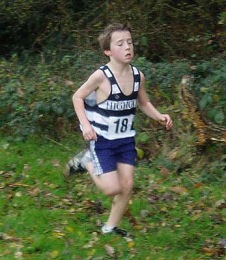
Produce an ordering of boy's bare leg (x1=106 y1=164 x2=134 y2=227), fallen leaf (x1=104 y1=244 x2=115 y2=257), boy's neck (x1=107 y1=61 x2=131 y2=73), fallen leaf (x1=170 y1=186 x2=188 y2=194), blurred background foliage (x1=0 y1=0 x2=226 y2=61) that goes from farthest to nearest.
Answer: blurred background foliage (x1=0 y1=0 x2=226 y2=61)
fallen leaf (x1=170 y1=186 x2=188 y2=194)
boy's bare leg (x1=106 y1=164 x2=134 y2=227)
boy's neck (x1=107 y1=61 x2=131 y2=73)
fallen leaf (x1=104 y1=244 x2=115 y2=257)

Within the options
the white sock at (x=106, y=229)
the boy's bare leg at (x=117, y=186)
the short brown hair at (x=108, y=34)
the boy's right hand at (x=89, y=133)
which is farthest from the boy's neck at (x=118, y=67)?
the white sock at (x=106, y=229)

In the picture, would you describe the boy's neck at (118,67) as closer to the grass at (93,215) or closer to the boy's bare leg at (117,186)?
the boy's bare leg at (117,186)

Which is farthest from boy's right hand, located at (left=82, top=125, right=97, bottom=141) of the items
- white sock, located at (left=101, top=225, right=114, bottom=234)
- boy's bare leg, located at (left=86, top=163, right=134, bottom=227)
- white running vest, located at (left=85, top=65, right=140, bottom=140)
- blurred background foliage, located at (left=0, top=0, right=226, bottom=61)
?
blurred background foliage, located at (left=0, top=0, right=226, bottom=61)

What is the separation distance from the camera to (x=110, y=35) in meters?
6.67

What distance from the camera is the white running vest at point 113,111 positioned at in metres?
6.66

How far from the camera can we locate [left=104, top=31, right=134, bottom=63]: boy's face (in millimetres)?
6613

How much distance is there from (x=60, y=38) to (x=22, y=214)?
634cm

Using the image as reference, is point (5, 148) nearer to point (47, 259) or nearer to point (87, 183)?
point (87, 183)

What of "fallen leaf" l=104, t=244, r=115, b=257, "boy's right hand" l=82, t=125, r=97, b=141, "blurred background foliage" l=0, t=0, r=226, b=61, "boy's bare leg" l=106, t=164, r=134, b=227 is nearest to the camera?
"boy's right hand" l=82, t=125, r=97, b=141

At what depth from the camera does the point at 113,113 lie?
6.69 metres

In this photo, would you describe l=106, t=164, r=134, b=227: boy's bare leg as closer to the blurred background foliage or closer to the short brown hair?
the short brown hair

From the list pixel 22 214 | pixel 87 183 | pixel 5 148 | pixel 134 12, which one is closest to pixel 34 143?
pixel 5 148

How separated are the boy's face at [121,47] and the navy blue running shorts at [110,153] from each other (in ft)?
2.21

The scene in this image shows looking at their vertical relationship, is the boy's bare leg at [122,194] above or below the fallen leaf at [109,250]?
above
